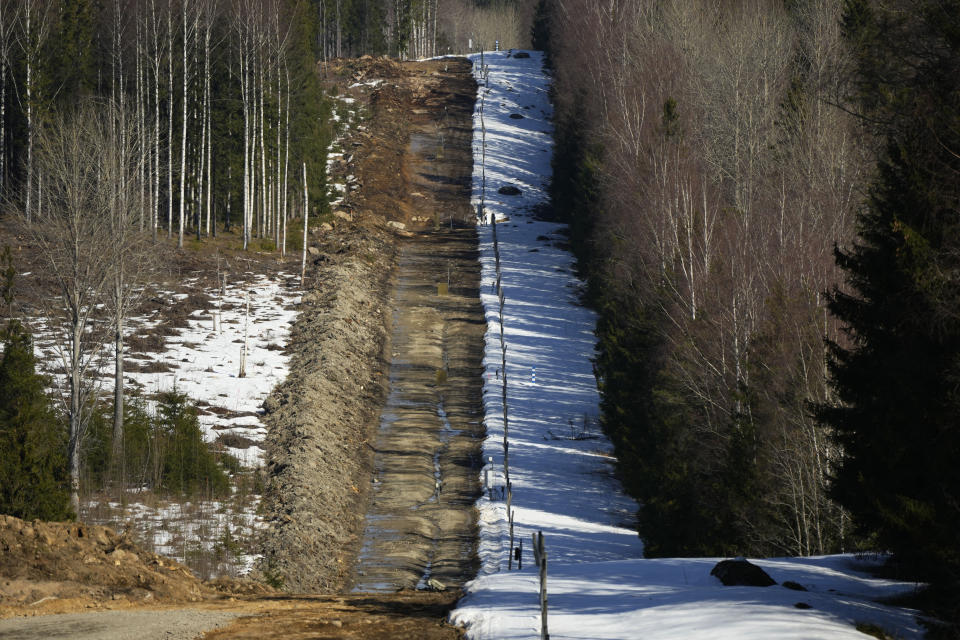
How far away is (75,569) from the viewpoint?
55.2 ft

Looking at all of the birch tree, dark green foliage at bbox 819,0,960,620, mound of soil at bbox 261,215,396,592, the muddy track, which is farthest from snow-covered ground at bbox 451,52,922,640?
the birch tree

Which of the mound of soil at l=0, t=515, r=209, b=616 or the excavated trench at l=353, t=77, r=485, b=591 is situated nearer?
the mound of soil at l=0, t=515, r=209, b=616

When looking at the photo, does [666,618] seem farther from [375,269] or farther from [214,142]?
[214,142]

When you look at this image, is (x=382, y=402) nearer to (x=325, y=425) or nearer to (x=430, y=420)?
(x=430, y=420)

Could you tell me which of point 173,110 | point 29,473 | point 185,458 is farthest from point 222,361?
point 173,110

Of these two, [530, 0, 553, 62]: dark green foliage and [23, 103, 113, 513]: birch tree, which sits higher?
[530, 0, 553, 62]: dark green foliage

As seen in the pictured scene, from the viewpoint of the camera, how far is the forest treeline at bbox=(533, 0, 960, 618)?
12242mm

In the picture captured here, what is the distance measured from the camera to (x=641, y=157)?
40.9 metres

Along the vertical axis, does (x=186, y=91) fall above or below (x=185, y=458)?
above

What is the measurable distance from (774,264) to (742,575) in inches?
622

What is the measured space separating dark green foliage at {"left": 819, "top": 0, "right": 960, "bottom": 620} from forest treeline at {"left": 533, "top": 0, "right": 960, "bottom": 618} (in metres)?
0.03

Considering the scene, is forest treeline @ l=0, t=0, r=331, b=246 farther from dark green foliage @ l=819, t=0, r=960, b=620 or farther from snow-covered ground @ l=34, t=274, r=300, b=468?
dark green foliage @ l=819, t=0, r=960, b=620

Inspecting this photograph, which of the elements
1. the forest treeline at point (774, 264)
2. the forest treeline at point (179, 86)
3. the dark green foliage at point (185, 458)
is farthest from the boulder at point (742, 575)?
the forest treeline at point (179, 86)

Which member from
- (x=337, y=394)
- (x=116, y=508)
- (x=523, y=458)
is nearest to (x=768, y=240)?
(x=523, y=458)
